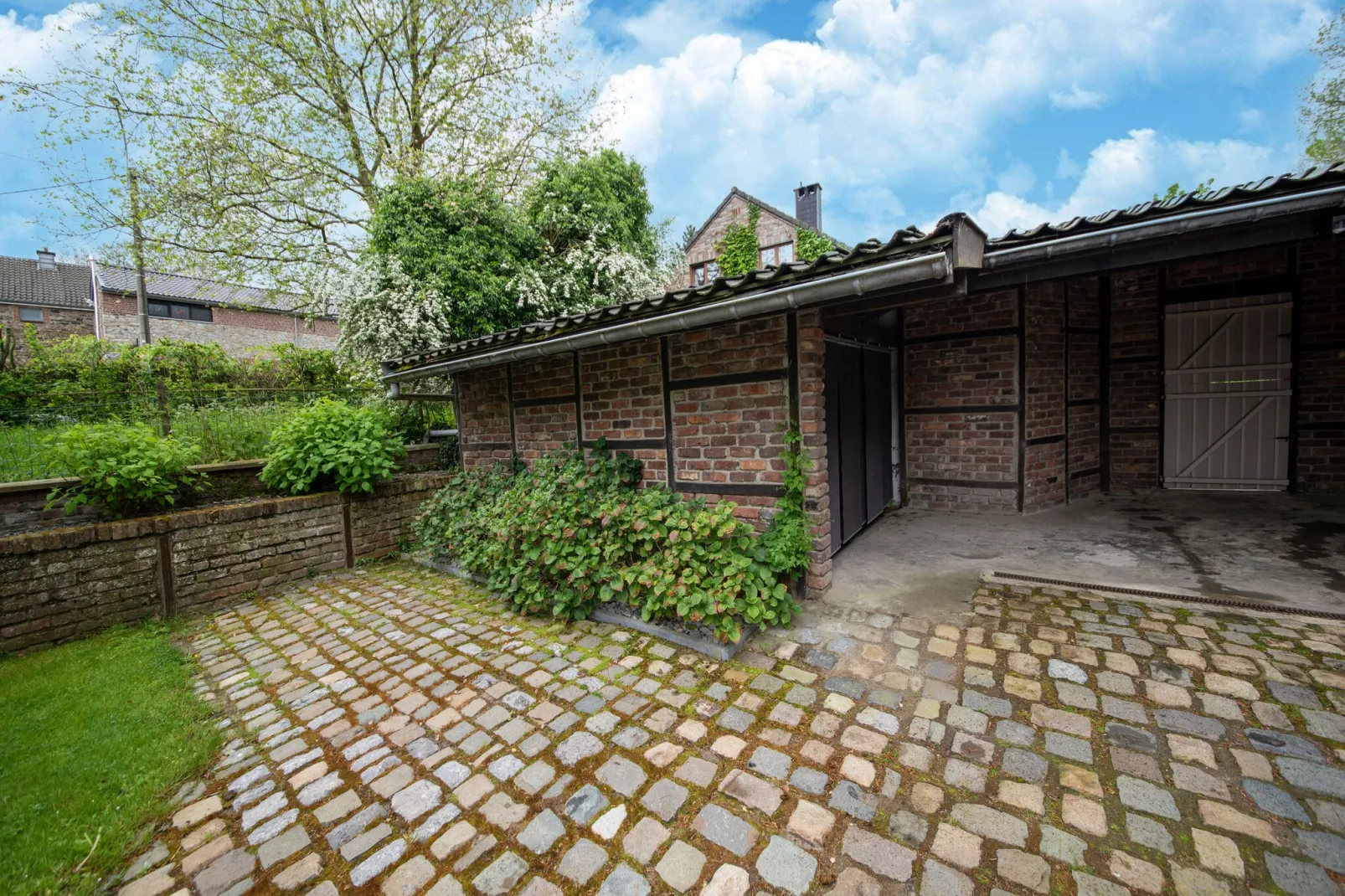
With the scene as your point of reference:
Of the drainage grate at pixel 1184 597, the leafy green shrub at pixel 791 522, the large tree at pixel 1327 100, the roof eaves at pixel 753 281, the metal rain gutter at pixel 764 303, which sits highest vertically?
the large tree at pixel 1327 100

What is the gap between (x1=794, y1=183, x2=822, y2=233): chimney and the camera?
640 inches

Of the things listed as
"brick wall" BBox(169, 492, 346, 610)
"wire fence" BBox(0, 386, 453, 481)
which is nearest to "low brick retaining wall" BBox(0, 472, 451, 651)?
"brick wall" BBox(169, 492, 346, 610)

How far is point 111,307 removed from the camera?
771 inches

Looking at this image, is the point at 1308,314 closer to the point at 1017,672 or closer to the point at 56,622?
the point at 1017,672

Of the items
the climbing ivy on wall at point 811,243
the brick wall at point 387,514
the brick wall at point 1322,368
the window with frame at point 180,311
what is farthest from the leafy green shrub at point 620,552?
the window with frame at point 180,311

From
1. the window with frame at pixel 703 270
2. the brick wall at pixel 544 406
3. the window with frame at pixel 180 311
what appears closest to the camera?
the brick wall at pixel 544 406

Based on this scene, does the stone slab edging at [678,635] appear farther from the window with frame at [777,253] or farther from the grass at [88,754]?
the window with frame at [777,253]

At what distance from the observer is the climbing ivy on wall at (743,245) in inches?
622

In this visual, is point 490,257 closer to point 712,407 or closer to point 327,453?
point 327,453

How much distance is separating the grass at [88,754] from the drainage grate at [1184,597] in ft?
15.1

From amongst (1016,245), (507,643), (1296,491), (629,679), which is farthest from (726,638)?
(1296,491)

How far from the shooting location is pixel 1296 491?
5117mm

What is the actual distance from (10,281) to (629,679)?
108 ft

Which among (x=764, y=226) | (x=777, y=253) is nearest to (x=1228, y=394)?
(x=777, y=253)
